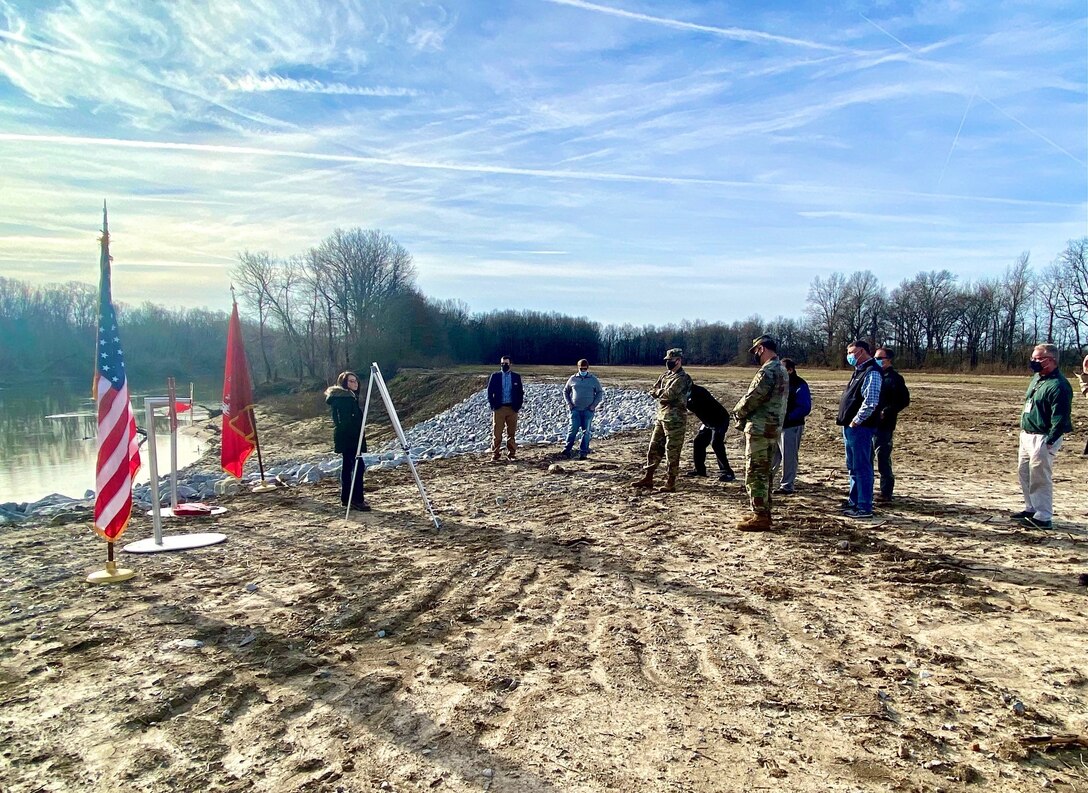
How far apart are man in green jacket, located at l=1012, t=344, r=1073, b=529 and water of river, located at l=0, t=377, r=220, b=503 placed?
9445 millimetres

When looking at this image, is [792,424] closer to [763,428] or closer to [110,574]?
[763,428]

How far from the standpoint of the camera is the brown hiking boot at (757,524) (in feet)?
23.4

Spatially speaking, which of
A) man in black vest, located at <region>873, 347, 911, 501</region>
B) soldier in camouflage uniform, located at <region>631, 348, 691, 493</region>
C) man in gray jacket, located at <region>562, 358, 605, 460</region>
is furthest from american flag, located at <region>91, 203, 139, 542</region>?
man in black vest, located at <region>873, 347, 911, 501</region>

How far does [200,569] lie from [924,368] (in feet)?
200

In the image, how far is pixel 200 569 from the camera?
6.20m

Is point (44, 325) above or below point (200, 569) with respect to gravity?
above

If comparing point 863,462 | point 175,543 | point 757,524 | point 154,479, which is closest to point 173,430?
point 154,479

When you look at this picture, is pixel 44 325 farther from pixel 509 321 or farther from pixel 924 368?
pixel 924 368

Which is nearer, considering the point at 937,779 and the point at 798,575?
the point at 937,779

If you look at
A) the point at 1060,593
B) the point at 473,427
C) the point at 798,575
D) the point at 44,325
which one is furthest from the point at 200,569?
the point at 44,325

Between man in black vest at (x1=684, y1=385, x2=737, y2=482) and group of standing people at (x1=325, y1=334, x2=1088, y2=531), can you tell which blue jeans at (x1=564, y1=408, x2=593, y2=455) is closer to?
group of standing people at (x1=325, y1=334, x2=1088, y2=531)

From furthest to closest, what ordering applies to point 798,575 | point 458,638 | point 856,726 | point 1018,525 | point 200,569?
point 1018,525 → point 200,569 → point 798,575 → point 458,638 → point 856,726

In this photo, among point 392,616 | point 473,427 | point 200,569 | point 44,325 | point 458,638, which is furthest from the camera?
point 44,325

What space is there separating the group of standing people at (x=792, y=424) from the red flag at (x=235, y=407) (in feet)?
9.15
